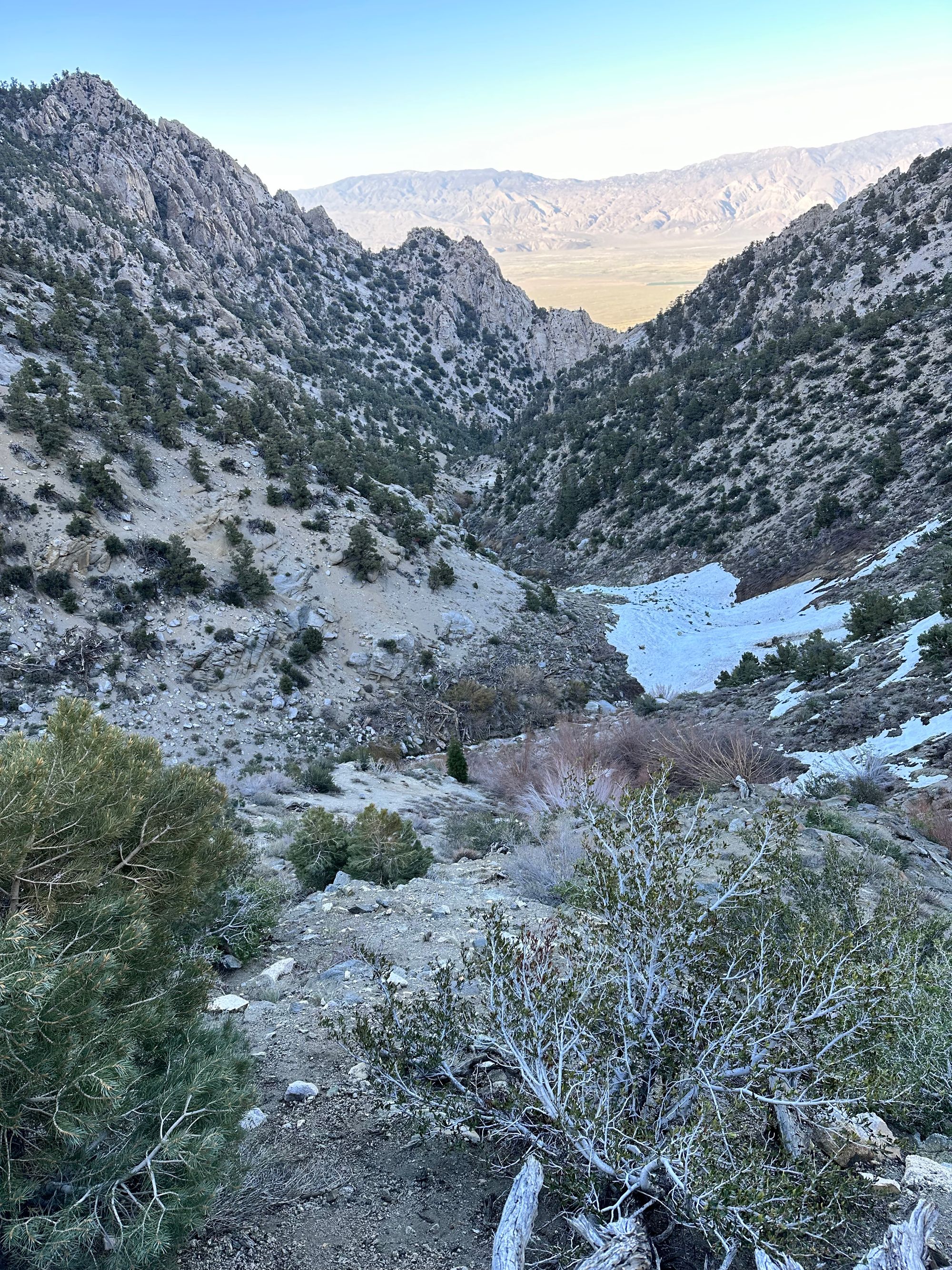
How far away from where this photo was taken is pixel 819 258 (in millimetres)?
46125

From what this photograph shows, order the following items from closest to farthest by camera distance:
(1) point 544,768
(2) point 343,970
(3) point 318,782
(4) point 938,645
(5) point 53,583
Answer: (2) point 343,970 → (4) point 938,645 → (3) point 318,782 → (1) point 544,768 → (5) point 53,583

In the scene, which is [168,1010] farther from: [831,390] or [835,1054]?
[831,390]

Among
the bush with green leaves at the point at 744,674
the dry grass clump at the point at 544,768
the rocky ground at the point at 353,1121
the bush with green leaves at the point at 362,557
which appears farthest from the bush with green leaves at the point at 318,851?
the bush with green leaves at the point at 362,557

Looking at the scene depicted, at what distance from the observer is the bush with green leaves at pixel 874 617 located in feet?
56.5

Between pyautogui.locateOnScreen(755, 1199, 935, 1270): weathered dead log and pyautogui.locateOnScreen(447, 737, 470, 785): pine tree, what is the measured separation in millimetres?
13527

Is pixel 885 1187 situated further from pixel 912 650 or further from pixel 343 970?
pixel 912 650

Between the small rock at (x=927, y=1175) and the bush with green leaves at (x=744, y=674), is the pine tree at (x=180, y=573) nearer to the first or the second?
the bush with green leaves at (x=744, y=674)

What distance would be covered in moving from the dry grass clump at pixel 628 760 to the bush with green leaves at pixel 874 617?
16.0 feet

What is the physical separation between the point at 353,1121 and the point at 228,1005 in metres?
1.72

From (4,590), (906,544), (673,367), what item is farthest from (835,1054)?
(673,367)

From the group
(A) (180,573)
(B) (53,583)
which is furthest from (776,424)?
(B) (53,583)

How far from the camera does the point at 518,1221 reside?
2.71 metres

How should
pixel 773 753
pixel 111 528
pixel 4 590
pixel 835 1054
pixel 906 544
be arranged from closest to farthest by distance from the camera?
pixel 835 1054, pixel 773 753, pixel 4 590, pixel 111 528, pixel 906 544

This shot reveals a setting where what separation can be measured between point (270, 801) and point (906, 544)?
20832mm
